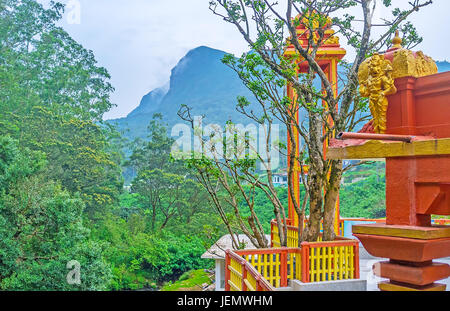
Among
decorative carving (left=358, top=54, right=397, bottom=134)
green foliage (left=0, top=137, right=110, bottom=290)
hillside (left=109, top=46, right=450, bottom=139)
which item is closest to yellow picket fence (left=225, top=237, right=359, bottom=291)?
decorative carving (left=358, top=54, right=397, bottom=134)

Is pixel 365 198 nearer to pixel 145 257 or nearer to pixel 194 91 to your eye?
pixel 145 257

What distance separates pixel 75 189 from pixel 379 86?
1589 cm

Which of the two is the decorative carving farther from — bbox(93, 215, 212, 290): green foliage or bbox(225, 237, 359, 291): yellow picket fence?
bbox(93, 215, 212, 290): green foliage

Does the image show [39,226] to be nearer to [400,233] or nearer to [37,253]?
[37,253]

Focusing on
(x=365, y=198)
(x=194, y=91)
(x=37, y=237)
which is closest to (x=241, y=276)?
(x=37, y=237)

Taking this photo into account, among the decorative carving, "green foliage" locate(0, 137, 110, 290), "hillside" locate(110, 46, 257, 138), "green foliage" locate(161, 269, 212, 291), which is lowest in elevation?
"green foliage" locate(161, 269, 212, 291)

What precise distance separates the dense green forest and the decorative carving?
7044 mm

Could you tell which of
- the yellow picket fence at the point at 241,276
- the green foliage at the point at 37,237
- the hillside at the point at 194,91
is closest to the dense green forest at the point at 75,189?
the green foliage at the point at 37,237

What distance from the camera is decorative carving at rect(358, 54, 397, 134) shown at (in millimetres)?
2174

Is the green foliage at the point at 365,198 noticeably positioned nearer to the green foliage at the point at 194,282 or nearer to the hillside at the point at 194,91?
the green foliage at the point at 194,282

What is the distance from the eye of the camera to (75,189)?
53.4 ft

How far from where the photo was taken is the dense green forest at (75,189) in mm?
9602

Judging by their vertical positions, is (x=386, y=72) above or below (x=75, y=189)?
above
